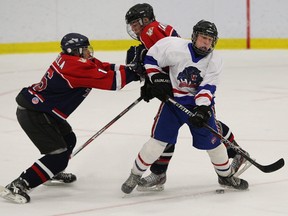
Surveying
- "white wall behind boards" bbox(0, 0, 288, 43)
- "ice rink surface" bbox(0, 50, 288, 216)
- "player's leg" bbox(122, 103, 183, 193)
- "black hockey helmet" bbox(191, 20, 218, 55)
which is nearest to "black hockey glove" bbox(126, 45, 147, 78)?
"player's leg" bbox(122, 103, 183, 193)

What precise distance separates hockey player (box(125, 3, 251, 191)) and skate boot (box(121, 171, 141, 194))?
0.17 feet

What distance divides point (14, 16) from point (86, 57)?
5.87 metres

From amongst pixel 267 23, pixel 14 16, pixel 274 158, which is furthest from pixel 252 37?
pixel 274 158

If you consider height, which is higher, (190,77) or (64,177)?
(190,77)

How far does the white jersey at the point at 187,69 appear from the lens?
3.27 m

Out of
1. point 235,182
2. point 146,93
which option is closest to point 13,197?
point 146,93

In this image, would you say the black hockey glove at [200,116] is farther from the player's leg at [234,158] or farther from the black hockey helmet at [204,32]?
the player's leg at [234,158]

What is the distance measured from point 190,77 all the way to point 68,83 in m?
0.55

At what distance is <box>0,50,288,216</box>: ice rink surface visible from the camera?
10.4 feet

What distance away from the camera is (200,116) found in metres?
3.18

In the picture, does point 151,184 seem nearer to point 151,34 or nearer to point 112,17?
point 151,34

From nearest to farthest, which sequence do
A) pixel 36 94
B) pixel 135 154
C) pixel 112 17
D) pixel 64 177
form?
pixel 36 94, pixel 64 177, pixel 135 154, pixel 112 17

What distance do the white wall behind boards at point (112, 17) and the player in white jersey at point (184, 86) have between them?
6027mm

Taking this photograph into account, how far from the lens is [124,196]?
11.0 ft
